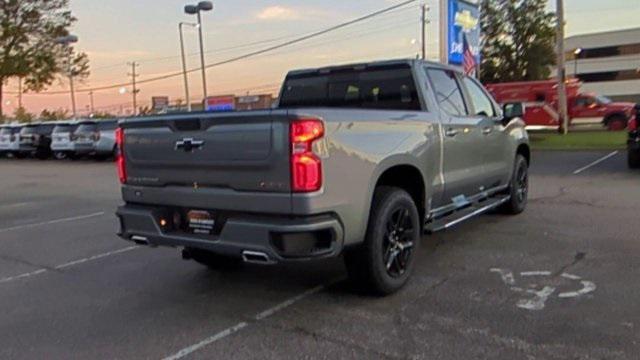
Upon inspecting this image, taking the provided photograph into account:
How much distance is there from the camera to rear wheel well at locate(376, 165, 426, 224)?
5.17 metres

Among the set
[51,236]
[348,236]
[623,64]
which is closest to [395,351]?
[348,236]

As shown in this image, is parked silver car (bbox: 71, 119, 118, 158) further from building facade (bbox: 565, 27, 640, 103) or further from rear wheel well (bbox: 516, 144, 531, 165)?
building facade (bbox: 565, 27, 640, 103)

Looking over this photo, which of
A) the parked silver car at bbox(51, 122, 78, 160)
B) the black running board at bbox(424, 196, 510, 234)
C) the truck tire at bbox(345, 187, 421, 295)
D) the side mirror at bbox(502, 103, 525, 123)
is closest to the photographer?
the truck tire at bbox(345, 187, 421, 295)

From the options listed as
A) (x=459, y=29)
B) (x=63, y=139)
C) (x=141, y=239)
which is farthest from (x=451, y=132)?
(x=63, y=139)

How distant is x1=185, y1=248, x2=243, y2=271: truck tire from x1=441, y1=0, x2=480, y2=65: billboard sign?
37.8ft

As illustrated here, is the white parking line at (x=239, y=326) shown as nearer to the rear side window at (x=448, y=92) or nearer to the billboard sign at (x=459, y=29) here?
the rear side window at (x=448, y=92)

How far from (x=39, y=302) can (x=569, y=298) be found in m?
4.54

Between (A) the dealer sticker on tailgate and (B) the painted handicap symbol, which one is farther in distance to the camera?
(B) the painted handicap symbol

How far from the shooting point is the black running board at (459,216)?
571 centimetres

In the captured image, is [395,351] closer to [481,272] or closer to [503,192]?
[481,272]

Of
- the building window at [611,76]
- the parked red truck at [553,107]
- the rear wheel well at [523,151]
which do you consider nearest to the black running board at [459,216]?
the rear wheel well at [523,151]

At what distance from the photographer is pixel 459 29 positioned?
1688 centimetres

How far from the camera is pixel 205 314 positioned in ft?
15.5

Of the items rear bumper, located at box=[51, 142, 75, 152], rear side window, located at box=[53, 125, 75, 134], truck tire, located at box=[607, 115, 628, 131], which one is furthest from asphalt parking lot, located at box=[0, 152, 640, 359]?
truck tire, located at box=[607, 115, 628, 131]
